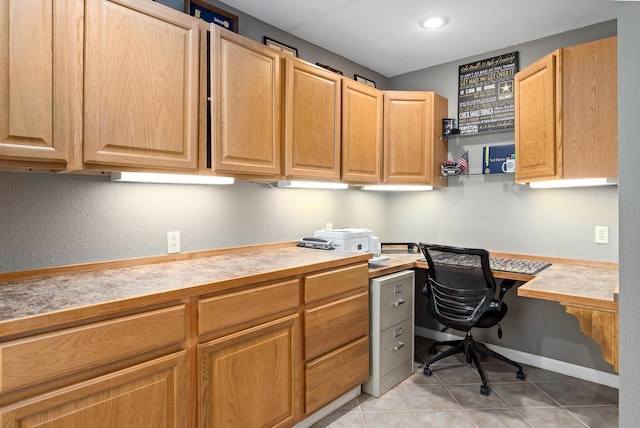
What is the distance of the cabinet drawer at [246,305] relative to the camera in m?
1.55

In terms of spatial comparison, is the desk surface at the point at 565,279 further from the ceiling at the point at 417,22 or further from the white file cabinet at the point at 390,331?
the ceiling at the point at 417,22

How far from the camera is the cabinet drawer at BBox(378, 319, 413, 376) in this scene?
2.48 metres

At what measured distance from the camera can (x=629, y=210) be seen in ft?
3.24

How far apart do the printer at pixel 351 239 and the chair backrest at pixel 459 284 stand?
39 centimetres

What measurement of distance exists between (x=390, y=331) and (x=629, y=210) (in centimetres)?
178

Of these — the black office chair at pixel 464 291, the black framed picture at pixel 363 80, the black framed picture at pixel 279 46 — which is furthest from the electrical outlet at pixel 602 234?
the black framed picture at pixel 279 46

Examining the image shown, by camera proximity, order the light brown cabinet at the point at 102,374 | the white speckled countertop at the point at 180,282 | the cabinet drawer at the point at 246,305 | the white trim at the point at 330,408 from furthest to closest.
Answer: the white trim at the point at 330,408
the cabinet drawer at the point at 246,305
the white speckled countertop at the point at 180,282
the light brown cabinet at the point at 102,374

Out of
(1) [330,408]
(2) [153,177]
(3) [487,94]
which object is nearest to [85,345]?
(2) [153,177]

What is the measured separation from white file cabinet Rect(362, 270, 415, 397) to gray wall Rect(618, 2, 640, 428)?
1.50 metres

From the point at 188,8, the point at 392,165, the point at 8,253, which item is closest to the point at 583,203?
the point at 392,165

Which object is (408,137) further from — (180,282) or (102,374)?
(102,374)

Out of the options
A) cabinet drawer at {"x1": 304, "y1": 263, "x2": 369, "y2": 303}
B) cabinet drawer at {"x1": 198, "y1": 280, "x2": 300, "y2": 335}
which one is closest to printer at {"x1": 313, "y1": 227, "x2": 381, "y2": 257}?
cabinet drawer at {"x1": 304, "y1": 263, "x2": 369, "y2": 303}

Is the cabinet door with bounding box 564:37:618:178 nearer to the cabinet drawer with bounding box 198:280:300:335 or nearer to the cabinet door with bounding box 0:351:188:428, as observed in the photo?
the cabinet drawer with bounding box 198:280:300:335

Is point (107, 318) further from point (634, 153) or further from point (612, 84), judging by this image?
point (612, 84)
